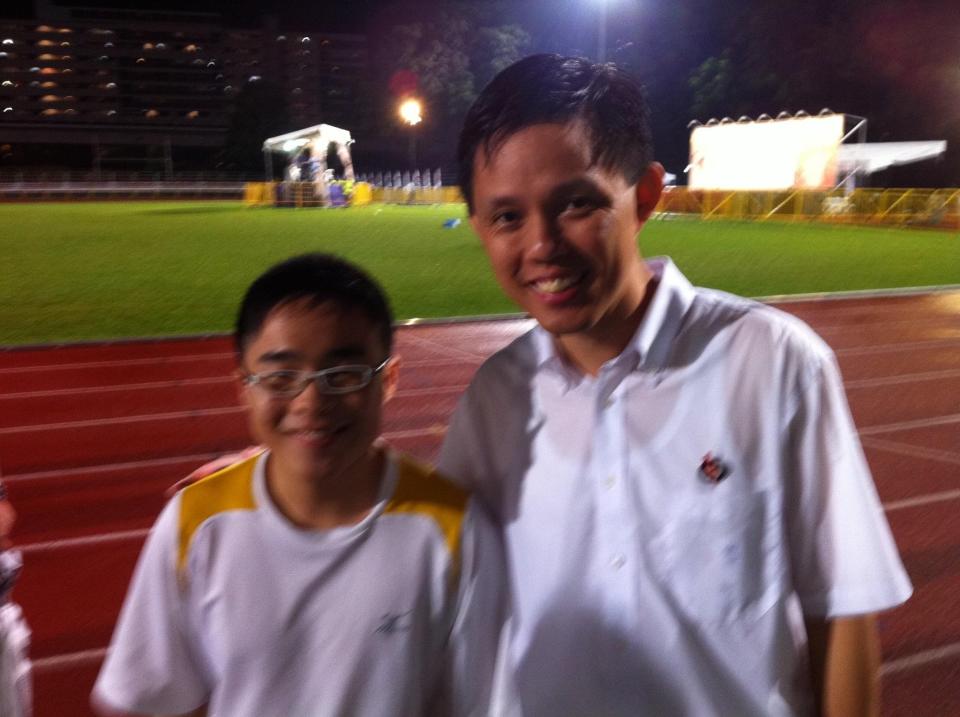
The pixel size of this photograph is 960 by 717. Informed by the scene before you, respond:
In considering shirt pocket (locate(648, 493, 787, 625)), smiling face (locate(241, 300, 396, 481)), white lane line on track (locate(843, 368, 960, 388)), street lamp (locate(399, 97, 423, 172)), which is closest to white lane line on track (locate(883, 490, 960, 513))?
white lane line on track (locate(843, 368, 960, 388))

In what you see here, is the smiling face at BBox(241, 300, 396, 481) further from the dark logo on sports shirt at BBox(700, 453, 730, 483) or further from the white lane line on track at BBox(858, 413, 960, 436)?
the white lane line on track at BBox(858, 413, 960, 436)

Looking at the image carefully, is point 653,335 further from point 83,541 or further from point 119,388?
point 119,388

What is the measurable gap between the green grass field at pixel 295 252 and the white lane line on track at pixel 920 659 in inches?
278

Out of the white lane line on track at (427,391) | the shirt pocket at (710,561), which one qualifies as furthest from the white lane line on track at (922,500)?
the shirt pocket at (710,561)

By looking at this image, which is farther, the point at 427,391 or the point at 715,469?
the point at 427,391

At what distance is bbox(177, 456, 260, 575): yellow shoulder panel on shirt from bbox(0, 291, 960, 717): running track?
186 cm

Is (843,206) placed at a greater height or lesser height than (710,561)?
lesser

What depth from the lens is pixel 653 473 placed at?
1379 millimetres

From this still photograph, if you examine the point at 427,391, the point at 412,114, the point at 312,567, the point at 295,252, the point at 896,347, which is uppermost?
the point at 412,114

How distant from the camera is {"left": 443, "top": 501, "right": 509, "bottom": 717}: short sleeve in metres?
1.45

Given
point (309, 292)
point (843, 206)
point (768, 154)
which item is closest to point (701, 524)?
point (309, 292)

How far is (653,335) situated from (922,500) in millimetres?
3936

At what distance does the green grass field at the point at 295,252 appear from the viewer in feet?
32.7

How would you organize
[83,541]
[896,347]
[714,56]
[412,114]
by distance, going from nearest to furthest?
[83,541] < [896,347] < [714,56] < [412,114]
